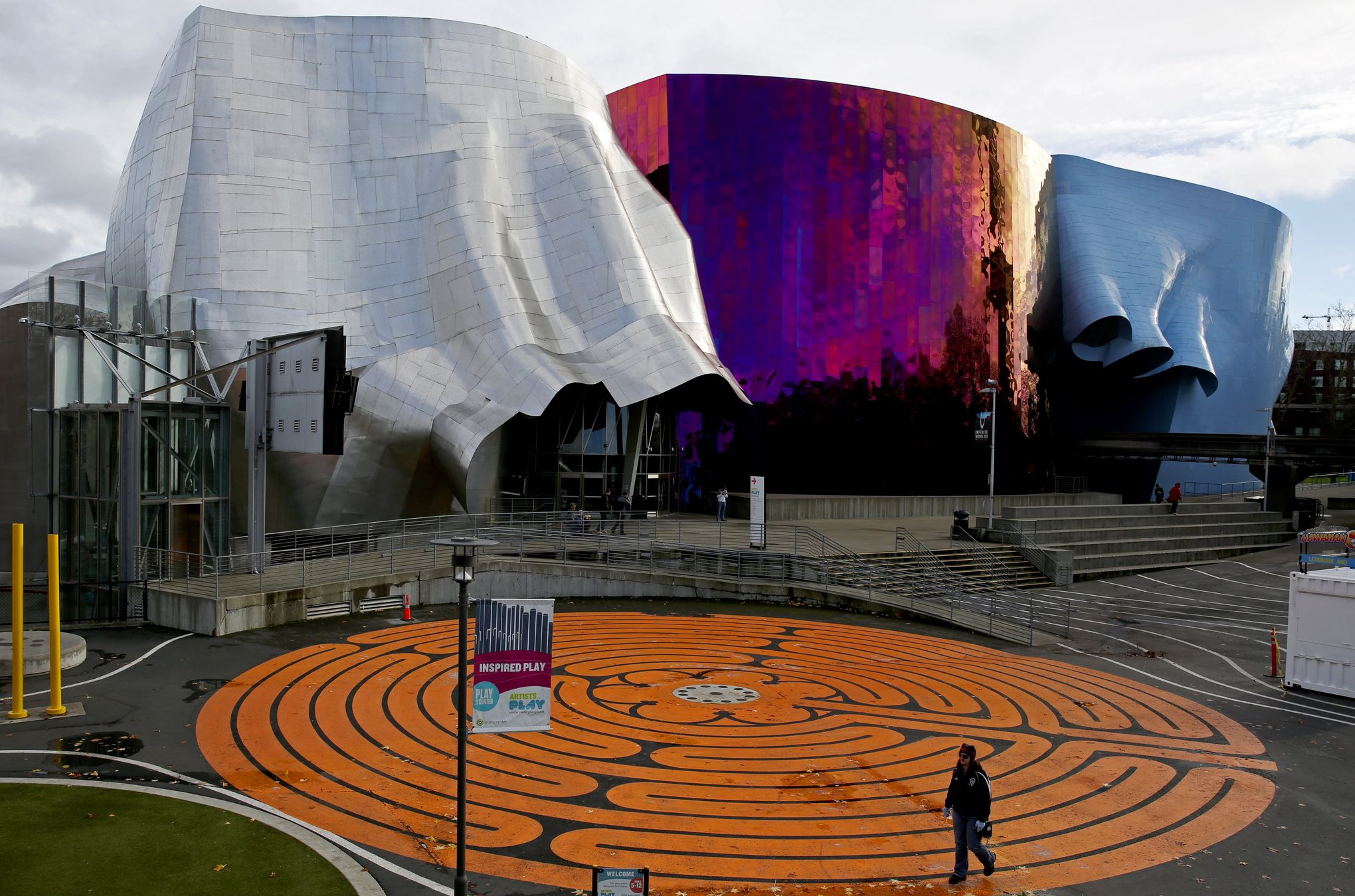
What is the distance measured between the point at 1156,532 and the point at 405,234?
107ft

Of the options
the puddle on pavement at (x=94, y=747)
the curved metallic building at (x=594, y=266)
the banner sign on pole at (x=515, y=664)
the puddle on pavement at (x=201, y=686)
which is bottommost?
the puddle on pavement at (x=201, y=686)

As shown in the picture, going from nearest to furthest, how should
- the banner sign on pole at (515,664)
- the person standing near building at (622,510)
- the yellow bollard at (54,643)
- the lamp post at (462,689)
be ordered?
the lamp post at (462,689) → the banner sign on pole at (515,664) → the yellow bollard at (54,643) → the person standing near building at (622,510)

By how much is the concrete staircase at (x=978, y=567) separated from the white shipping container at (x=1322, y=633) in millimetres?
11176

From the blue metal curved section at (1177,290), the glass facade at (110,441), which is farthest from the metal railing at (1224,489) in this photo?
the glass facade at (110,441)

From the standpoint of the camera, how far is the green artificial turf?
9.29m

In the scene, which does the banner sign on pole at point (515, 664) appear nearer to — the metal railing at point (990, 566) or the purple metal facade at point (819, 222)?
the metal railing at point (990, 566)

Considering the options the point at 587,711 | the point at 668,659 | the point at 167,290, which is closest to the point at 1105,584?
the point at 668,659

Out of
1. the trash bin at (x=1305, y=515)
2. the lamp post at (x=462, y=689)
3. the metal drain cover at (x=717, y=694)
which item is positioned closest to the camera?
the lamp post at (x=462, y=689)

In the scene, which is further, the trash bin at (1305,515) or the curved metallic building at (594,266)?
the trash bin at (1305,515)

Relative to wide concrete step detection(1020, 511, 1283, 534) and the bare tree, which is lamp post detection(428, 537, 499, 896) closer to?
wide concrete step detection(1020, 511, 1283, 534)

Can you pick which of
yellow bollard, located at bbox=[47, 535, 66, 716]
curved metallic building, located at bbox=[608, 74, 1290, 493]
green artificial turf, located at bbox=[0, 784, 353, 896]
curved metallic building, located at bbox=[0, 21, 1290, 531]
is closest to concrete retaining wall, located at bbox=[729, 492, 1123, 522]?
curved metallic building, located at bbox=[608, 74, 1290, 493]

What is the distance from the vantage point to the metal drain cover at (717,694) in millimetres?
16906

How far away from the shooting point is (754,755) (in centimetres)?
1405

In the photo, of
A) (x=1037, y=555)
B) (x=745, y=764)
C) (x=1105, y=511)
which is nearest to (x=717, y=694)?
(x=745, y=764)
